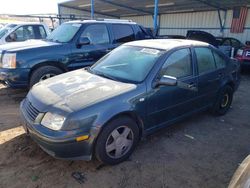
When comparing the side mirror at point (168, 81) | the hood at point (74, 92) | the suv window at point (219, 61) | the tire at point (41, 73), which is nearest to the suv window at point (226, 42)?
the suv window at point (219, 61)

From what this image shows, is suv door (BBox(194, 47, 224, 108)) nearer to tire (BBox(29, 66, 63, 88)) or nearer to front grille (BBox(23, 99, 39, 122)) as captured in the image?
front grille (BBox(23, 99, 39, 122))

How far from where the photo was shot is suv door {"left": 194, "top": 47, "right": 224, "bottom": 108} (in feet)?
13.2

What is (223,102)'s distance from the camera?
16.1ft

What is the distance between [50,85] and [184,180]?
2243 mm

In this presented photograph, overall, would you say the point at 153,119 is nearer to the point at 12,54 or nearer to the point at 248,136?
the point at 248,136

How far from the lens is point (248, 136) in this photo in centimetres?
412

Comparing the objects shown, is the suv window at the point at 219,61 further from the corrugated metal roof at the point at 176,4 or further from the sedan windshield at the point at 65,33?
the corrugated metal roof at the point at 176,4

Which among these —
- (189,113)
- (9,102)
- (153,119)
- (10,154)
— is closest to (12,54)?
(9,102)

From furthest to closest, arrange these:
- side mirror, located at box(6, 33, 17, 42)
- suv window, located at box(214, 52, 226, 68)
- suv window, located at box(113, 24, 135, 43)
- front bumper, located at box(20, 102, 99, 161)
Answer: side mirror, located at box(6, 33, 17, 42), suv window, located at box(113, 24, 135, 43), suv window, located at box(214, 52, 226, 68), front bumper, located at box(20, 102, 99, 161)

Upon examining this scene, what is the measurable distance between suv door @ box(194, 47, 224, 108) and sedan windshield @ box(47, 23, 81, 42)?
320 cm

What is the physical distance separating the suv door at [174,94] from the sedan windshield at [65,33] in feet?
10.3

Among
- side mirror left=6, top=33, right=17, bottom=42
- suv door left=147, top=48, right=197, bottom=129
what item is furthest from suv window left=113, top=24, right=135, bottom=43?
side mirror left=6, top=33, right=17, bottom=42

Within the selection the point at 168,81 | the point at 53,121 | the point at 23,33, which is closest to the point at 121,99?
the point at 168,81

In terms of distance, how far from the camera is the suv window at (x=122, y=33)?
6.32m
